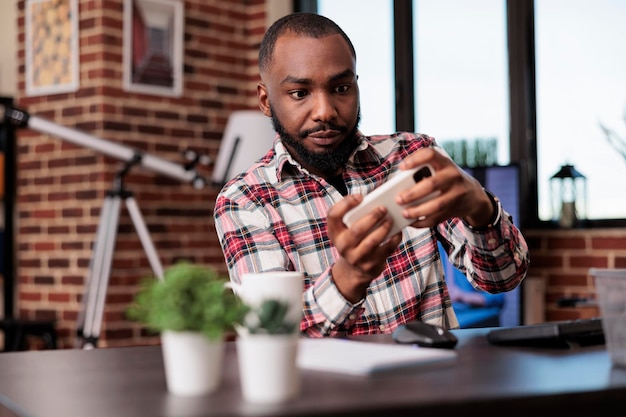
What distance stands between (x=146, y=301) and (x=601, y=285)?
55 centimetres

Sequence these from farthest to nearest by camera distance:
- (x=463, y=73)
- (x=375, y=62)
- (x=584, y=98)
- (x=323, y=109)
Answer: (x=375, y=62) < (x=463, y=73) < (x=584, y=98) < (x=323, y=109)

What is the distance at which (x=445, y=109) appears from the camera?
396 centimetres

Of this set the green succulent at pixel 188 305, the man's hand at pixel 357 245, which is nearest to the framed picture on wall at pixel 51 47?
the man's hand at pixel 357 245

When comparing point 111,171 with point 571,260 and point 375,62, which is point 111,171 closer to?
point 375,62

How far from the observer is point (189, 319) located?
0.91 meters

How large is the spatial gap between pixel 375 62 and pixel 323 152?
2.54 m

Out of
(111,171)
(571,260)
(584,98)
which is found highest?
(584,98)

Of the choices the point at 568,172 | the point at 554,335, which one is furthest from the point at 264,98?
the point at 568,172

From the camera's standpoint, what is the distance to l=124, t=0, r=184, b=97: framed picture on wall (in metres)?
4.07

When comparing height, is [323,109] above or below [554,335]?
above

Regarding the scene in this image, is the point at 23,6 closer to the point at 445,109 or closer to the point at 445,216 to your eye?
the point at 445,109

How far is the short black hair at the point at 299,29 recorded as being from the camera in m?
1.87

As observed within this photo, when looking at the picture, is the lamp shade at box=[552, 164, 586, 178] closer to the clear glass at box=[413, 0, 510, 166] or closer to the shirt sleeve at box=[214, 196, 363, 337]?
the clear glass at box=[413, 0, 510, 166]

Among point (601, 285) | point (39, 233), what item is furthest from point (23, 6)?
point (601, 285)
